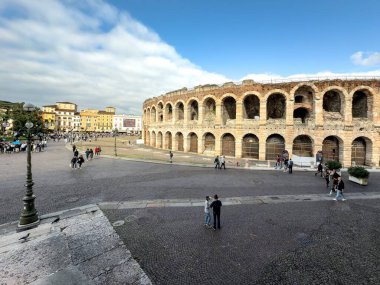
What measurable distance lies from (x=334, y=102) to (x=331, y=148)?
270 inches

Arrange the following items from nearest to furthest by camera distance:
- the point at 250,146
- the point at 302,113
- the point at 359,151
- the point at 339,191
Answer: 1. the point at 339,191
2. the point at 359,151
3. the point at 250,146
4. the point at 302,113

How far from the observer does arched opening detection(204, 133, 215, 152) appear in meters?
30.9

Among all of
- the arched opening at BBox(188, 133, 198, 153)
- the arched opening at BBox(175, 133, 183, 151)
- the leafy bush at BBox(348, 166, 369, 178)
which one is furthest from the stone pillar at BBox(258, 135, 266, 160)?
the arched opening at BBox(175, 133, 183, 151)

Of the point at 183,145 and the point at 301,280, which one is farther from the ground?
the point at 183,145

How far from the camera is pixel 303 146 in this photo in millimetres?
25344

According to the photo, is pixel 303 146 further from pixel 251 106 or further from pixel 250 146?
pixel 251 106

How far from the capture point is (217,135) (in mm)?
29297

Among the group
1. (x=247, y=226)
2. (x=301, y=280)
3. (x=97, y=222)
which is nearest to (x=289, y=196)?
(x=247, y=226)

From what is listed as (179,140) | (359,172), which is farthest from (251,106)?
(359,172)

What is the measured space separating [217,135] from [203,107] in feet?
17.6

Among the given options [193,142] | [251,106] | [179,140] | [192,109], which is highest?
[192,109]

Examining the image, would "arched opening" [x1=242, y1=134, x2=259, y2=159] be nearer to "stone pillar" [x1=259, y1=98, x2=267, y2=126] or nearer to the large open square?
"stone pillar" [x1=259, y1=98, x2=267, y2=126]

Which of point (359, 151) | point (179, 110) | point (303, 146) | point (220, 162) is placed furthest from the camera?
point (179, 110)

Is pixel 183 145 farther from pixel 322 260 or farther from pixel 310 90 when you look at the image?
pixel 322 260
